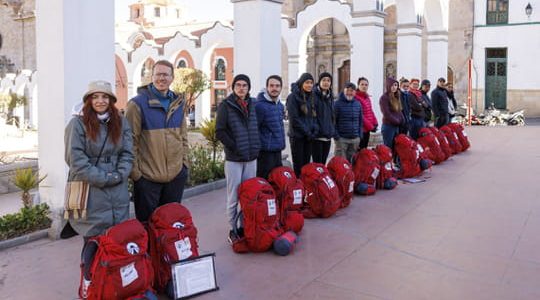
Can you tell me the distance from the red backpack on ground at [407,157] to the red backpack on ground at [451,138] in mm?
2907

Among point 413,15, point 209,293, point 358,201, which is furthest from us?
point 413,15

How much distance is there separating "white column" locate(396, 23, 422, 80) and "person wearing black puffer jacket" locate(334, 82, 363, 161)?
8.54m

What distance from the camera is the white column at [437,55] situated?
17.7m

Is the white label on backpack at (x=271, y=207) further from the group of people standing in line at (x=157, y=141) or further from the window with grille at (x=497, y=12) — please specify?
the window with grille at (x=497, y=12)

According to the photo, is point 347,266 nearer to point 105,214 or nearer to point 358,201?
point 105,214

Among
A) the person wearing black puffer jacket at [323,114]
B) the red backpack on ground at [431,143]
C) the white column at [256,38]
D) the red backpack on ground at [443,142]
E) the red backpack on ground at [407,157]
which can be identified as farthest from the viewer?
the red backpack on ground at [443,142]

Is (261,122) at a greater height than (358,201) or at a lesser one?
greater

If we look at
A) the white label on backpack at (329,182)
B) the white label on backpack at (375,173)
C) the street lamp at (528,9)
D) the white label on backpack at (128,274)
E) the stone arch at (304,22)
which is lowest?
the white label on backpack at (128,274)

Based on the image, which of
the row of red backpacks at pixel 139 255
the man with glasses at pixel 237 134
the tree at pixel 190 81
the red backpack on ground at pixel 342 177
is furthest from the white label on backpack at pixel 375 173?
Answer: the tree at pixel 190 81

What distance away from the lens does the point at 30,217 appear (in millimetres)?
5707

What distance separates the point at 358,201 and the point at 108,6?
390 centimetres

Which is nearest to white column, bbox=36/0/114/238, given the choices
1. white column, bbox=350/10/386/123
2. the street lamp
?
white column, bbox=350/10/386/123

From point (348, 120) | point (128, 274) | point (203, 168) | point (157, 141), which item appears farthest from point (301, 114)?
point (128, 274)

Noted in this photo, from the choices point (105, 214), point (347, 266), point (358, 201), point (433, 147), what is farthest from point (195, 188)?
point (433, 147)
